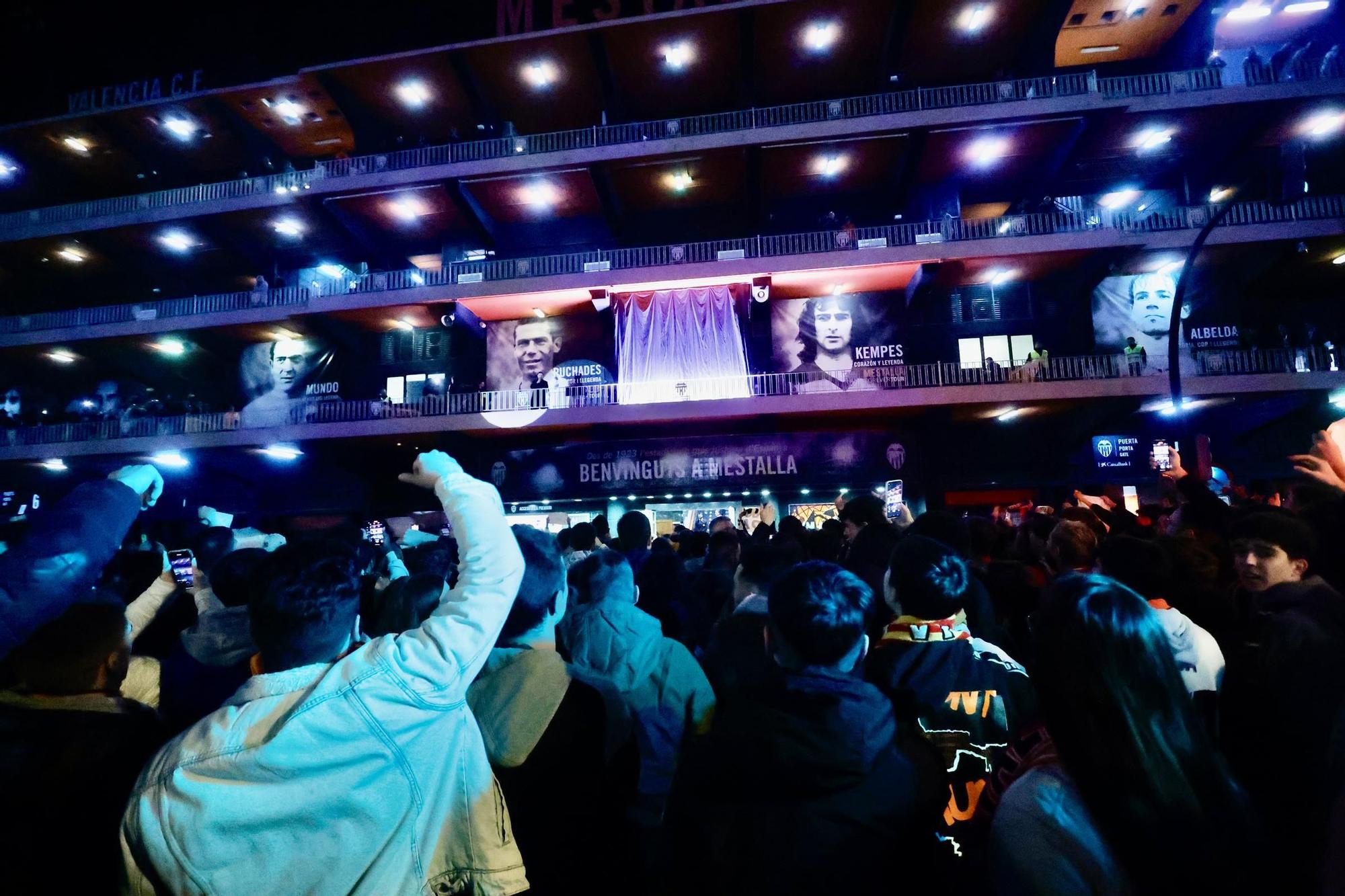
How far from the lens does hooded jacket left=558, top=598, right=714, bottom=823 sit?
10.4 feet

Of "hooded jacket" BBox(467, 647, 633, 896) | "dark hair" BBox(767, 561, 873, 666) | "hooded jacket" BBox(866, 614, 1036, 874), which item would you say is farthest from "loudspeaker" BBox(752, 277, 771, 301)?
"hooded jacket" BBox(467, 647, 633, 896)

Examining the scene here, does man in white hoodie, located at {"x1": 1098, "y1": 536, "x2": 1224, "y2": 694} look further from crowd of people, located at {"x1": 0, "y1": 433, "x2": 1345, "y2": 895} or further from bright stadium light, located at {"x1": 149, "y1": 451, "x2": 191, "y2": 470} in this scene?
bright stadium light, located at {"x1": 149, "y1": 451, "x2": 191, "y2": 470}

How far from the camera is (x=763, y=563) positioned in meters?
3.98

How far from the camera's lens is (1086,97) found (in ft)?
55.5

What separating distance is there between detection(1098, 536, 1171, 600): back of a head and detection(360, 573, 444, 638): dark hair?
3376 mm

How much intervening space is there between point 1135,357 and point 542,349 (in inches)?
669

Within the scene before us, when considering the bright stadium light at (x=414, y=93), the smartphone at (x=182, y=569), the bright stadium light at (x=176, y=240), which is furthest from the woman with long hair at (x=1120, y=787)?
the bright stadium light at (x=176, y=240)

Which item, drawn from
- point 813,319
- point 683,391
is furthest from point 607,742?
point 813,319

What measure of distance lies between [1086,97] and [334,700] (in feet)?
71.3

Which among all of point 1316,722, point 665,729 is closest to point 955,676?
point 1316,722

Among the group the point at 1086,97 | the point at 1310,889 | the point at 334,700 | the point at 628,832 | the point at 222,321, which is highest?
the point at 1086,97

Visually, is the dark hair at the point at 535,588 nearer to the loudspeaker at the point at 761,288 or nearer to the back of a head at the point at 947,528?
the back of a head at the point at 947,528

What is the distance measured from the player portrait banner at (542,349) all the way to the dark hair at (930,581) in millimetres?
17908

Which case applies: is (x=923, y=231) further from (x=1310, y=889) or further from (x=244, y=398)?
(x=244, y=398)
